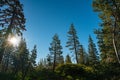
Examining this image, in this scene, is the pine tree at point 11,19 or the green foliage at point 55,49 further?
the green foliage at point 55,49

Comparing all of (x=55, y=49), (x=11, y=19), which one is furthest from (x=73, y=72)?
(x=55, y=49)

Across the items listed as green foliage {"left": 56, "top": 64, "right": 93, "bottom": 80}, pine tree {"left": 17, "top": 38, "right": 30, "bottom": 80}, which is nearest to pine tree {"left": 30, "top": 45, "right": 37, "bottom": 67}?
pine tree {"left": 17, "top": 38, "right": 30, "bottom": 80}

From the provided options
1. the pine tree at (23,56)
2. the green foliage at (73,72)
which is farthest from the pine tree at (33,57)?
the green foliage at (73,72)

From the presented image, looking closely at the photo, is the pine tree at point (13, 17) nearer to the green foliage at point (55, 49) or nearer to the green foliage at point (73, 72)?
the green foliage at point (73, 72)

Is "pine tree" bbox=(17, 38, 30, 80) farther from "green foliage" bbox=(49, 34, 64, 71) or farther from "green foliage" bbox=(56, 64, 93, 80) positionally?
"green foliage" bbox=(56, 64, 93, 80)

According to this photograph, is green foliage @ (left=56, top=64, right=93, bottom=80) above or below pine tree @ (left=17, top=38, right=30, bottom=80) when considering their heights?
below

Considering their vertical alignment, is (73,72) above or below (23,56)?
below

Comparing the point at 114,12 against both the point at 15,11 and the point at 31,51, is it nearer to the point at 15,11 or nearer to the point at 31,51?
the point at 15,11

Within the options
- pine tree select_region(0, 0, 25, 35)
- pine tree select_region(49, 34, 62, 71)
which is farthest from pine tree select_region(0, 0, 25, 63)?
pine tree select_region(49, 34, 62, 71)

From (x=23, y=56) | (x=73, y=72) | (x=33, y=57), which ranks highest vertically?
(x=23, y=56)

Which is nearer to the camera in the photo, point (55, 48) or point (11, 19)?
point (11, 19)

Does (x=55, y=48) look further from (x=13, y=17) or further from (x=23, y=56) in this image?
(x=13, y=17)

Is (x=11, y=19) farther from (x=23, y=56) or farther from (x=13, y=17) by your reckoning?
(x=23, y=56)

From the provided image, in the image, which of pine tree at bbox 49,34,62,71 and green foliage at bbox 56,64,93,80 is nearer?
green foliage at bbox 56,64,93,80
